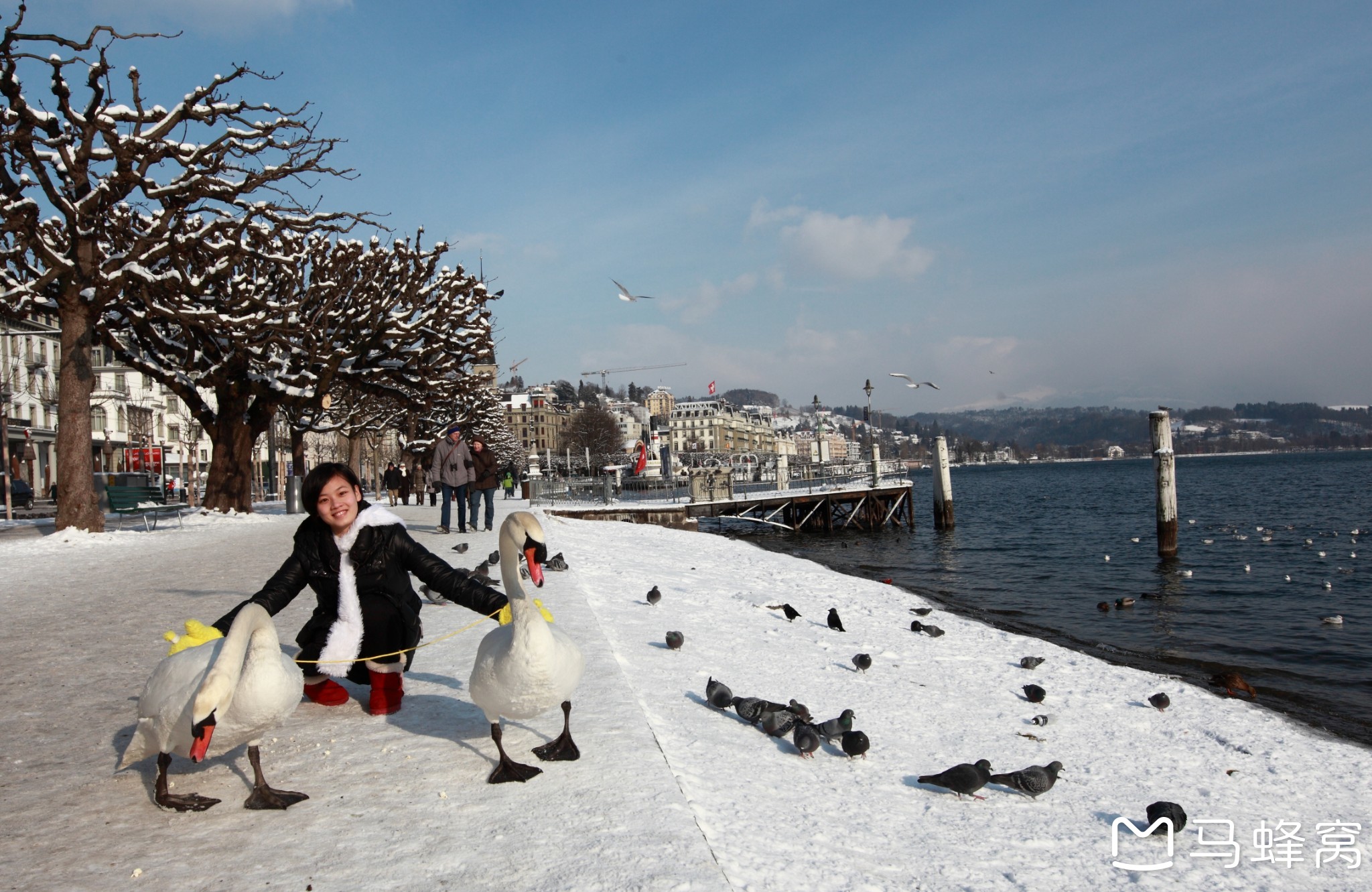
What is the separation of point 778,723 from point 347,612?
2.71 m

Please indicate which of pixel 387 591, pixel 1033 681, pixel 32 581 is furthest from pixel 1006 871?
pixel 32 581

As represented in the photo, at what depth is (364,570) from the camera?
Result: 4.92 meters

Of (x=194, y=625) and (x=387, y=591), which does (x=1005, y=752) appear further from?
(x=194, y=625)

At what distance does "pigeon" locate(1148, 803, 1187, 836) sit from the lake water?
5092mm

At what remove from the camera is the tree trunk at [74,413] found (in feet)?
53.2

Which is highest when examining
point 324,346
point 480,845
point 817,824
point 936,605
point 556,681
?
point 324,346

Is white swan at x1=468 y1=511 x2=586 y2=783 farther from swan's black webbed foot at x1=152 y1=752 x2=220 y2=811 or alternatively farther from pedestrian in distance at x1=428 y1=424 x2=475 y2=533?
pedestrian in distance at x1=428 y1=424 x2=475 y2=533

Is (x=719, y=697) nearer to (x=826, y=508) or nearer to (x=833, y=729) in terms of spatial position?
(x=833, y=729)

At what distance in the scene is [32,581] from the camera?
1148cm

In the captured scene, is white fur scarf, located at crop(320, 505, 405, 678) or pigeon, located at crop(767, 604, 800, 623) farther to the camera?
pigeon, located at crop(767, 604, 800, 623)

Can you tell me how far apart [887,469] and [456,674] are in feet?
132

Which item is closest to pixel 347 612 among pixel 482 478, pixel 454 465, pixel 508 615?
pixel 508 615

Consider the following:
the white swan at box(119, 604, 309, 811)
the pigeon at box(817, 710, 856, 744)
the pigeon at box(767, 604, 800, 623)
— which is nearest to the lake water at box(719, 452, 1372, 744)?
the pigeon at box(767, 604, 800, 623)

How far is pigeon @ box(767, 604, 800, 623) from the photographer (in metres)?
10.6
